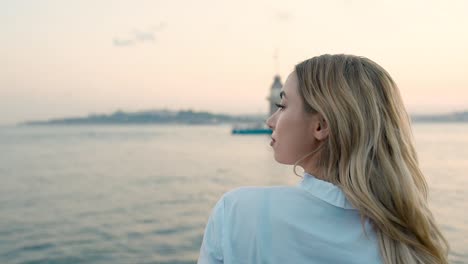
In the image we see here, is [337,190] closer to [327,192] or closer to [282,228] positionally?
[327,192]

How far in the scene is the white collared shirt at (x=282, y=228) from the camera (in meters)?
0.95

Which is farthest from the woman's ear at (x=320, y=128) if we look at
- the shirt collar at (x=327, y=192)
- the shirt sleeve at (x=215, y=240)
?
the shirt sleeve at (x=215, y=240)

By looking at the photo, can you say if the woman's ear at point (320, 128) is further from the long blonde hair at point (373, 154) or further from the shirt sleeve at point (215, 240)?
the shirt sleeve at point (215, 240)

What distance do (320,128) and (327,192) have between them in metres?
0.16

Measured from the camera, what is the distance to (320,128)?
3.55ft

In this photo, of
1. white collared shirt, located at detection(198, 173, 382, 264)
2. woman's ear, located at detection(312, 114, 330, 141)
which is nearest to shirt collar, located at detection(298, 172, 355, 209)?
white collared shirt, located at detection(198, 173, 382, 264)

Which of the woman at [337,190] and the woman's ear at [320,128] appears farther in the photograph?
the woman's ear at [320,128]

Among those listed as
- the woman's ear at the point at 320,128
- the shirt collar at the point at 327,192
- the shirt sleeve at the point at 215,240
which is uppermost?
the woman's ear at the point at 320,128

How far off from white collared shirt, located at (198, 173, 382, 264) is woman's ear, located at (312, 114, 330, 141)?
0.12 metres

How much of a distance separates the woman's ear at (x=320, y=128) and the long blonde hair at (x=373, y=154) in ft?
0.06

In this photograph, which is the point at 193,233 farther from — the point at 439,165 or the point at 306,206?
the point at 439,165

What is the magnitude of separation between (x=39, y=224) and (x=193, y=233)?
128 inches

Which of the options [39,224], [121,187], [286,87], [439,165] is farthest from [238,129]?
[286,87]

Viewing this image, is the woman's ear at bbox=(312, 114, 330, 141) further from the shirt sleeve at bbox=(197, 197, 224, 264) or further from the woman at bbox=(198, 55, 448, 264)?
the shirt sleeve at bbox=(197, 197, 224, 264)
